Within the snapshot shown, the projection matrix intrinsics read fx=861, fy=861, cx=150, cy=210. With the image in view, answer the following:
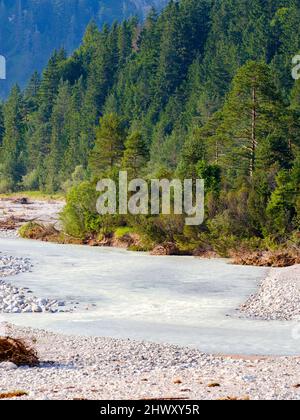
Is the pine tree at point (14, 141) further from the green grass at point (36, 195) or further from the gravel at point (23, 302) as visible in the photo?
the gravel at point (23, 302)

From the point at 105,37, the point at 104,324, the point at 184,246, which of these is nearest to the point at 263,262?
the point at 184,246

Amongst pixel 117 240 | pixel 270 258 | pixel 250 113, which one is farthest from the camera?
pixel 250 113

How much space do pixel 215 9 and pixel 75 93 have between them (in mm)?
24052

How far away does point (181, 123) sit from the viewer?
3878 inches

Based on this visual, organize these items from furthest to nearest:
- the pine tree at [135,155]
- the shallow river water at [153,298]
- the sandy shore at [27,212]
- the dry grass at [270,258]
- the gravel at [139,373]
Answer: the sandy shore at [27,212] < the pine tree at [135,155] < the dry grass at [270,258] < the shallow river water at [153,298] < the gravel at [139,373]

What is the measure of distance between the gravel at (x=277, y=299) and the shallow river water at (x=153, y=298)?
58 centimetres

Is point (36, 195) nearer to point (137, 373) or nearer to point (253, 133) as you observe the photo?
point (253, 133)

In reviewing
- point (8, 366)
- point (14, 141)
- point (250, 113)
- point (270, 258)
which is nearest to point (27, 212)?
point (250, 113)

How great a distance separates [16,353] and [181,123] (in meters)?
81.6

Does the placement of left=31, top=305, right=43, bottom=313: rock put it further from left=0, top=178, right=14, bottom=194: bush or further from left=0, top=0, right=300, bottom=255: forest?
left=0, top=178, right=14, bottom=194: bush

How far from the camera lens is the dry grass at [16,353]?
18.1 meters

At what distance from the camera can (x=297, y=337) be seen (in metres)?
22.9

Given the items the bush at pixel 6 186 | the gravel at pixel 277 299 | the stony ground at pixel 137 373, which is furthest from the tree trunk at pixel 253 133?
the bush at pixel 6 186

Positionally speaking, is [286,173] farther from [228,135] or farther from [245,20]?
[245,20]
